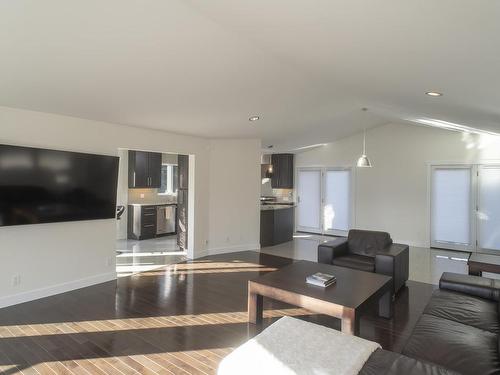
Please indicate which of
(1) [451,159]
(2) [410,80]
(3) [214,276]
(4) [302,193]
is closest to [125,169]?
(3) [214,276]

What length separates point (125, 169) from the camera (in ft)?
26.4

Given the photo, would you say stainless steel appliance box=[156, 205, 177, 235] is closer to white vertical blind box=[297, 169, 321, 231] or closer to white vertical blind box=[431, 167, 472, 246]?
white vertical blind box=[297, 169, 321, 231]

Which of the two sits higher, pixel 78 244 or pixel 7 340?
pixel 78 244

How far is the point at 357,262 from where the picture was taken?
464 centimetres

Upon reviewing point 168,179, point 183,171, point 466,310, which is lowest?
point 466,310

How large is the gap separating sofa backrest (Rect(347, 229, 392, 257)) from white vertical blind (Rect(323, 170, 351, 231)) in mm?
3988

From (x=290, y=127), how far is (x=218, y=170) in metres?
1.81

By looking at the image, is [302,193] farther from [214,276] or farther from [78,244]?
[78,244]

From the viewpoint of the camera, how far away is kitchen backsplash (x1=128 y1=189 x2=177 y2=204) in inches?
326

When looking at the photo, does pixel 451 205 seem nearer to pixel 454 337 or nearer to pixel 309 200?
pixel 309 200

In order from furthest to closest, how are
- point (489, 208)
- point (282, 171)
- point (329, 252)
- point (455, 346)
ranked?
1. point (282, 171)
2. point (489, 208)
3. point (329, 252)
4. point (455, 346)

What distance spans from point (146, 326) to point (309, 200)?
291 inches

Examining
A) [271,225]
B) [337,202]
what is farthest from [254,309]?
[337,202]

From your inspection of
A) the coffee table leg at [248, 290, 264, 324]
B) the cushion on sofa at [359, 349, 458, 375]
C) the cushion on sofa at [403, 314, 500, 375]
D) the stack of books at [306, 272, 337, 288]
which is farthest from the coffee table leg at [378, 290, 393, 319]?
the cushion on sofa at [359, 349, 458, 375]
